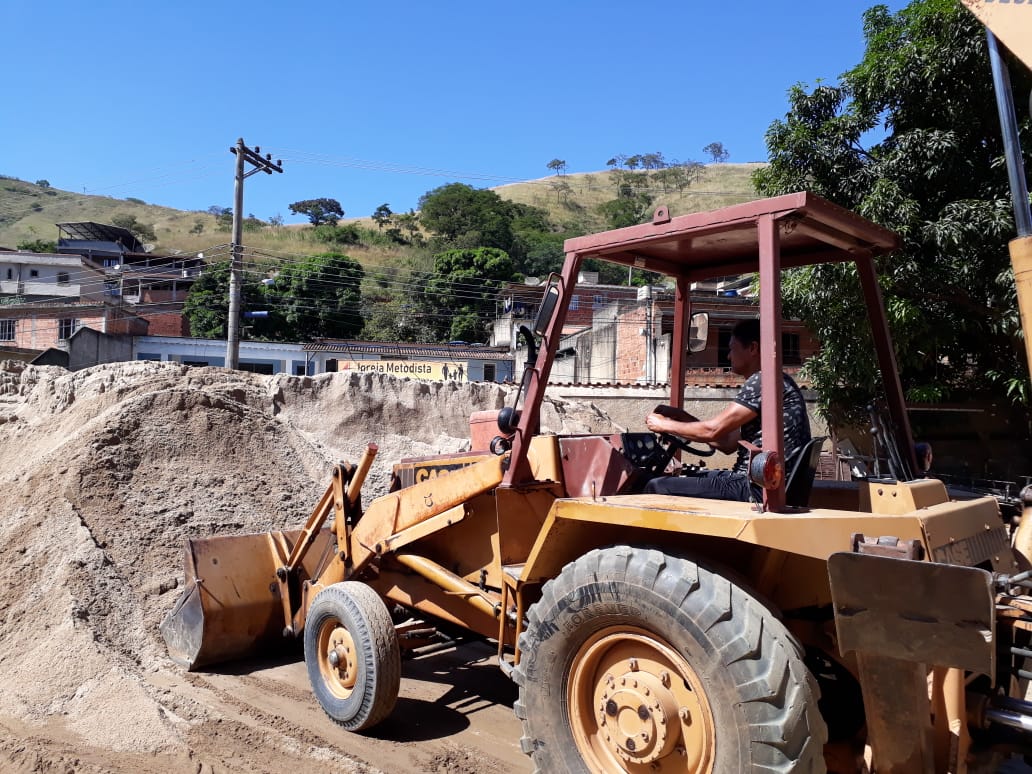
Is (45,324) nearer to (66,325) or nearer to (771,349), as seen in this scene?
(66,325)

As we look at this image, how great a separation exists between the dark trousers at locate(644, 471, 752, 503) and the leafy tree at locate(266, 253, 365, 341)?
39208 millimetres

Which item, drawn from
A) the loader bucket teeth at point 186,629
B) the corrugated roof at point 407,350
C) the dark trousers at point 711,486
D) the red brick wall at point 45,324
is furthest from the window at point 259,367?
the dark trousers at point 711,486

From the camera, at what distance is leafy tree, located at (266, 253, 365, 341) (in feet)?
136

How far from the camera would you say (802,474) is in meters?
3.25

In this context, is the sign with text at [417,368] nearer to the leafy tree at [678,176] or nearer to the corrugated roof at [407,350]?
the corrugated roof at [407,350]

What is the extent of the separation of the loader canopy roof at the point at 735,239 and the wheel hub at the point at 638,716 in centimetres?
179

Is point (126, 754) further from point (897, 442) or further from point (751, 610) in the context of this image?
point (897, 442)

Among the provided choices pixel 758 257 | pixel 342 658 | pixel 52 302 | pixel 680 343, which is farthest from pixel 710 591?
pixel 52 302

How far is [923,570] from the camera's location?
2336mm

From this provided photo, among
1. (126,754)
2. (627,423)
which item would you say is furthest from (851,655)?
(627,423)

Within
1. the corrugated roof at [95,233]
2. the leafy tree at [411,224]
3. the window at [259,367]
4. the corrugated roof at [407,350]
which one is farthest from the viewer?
the leafy tree at [411,224]

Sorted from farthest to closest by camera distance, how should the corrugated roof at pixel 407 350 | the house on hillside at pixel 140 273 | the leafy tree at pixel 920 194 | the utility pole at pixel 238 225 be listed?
the house on hillside at pixel 140 273 → the corrugated roof at pixel 407 350 → the utility pole at pixel 238 225 → the leafy tree at pixel 920 194

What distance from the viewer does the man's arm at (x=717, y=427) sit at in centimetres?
325

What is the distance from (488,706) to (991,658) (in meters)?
3.24
